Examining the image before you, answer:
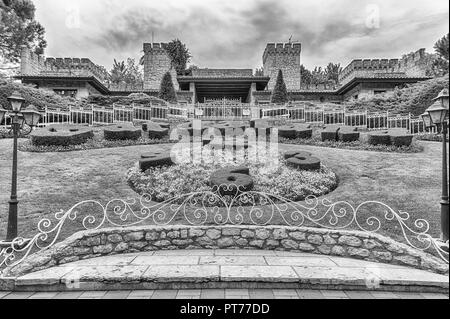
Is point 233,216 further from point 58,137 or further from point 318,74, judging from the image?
point 318,74

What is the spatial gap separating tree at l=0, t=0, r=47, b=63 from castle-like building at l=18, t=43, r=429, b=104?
3.45ft

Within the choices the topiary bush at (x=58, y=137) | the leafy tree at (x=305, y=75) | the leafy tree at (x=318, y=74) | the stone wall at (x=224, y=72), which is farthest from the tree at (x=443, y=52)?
the leafy tree at (x=318, y=74)

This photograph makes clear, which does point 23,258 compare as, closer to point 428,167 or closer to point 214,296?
point 214,296

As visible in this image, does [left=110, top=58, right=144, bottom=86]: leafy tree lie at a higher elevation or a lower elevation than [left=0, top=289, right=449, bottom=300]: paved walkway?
higher

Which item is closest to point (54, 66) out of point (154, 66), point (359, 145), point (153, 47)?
point (154, 66)

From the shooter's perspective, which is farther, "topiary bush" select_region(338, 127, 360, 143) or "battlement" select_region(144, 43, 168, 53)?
"battlement" select_region(144, 43, 168, 53)

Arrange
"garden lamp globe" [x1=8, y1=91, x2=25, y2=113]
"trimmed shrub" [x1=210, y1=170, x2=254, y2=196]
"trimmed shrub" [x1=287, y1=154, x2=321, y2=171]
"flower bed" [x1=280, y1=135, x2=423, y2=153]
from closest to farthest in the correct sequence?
"garden lamp globe" [x1=8, y1=91, x2=25, y2=113], "trimmed shrub" [x1=210, y1=170, x2=254, y2=196], "trimmed shrub" [x1=287, y1=154, x2=321, y2=171], "flower bed" [x1=280, y1=135, x2=423, y2=153]

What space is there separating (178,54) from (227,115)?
823 inches

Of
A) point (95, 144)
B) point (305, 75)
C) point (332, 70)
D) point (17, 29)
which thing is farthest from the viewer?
point (332, 70)

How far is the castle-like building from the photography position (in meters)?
26.3

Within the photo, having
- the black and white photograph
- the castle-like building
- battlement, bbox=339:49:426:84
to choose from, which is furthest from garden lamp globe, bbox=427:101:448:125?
battlement, bbox=339:49:426:84

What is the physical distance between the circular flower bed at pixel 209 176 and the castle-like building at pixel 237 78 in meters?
17.9

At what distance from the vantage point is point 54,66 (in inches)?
1200

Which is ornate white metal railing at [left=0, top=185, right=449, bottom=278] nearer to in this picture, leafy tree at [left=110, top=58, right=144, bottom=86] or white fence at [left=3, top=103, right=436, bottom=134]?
white fence at [left=3, top=103, right=436, bottom=134]
